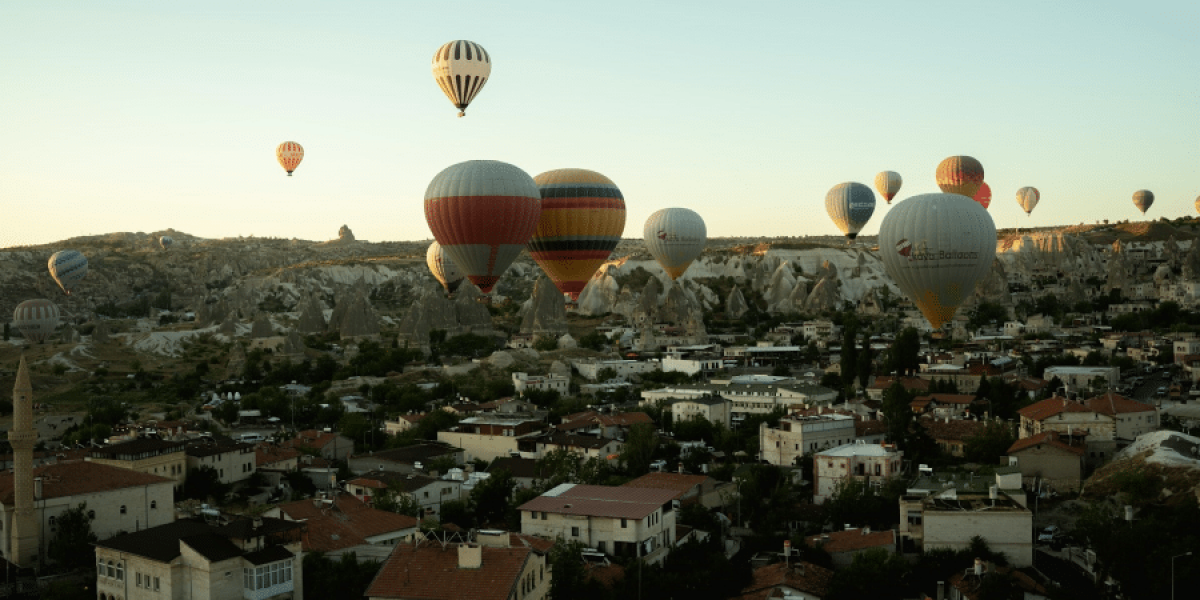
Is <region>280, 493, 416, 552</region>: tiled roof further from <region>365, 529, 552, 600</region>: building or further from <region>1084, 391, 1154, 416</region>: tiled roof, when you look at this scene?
<region>1084, 391, 1154, 416</region>: tiled roof

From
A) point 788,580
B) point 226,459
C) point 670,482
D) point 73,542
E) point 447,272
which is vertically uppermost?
point 447,272

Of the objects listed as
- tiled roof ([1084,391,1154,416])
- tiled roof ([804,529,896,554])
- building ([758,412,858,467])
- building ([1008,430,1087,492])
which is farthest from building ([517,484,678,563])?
tiled roof ([1084,391,1154,416])

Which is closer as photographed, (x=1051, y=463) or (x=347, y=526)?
(x=347, y=526)

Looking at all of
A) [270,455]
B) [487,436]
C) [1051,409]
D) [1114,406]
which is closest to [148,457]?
[270,455]

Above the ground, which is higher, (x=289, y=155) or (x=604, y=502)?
(x=289, y=155)

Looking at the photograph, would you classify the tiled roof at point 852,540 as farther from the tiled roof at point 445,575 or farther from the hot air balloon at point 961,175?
the hot air balloon at point 961,175

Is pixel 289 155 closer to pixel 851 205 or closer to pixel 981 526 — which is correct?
pixel 851 205

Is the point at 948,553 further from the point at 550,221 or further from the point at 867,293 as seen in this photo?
the point at 867,293

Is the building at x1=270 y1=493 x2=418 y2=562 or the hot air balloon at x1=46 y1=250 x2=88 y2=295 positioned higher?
the hot air balloon at x1=46 y1=250 x2=88 y2=295
